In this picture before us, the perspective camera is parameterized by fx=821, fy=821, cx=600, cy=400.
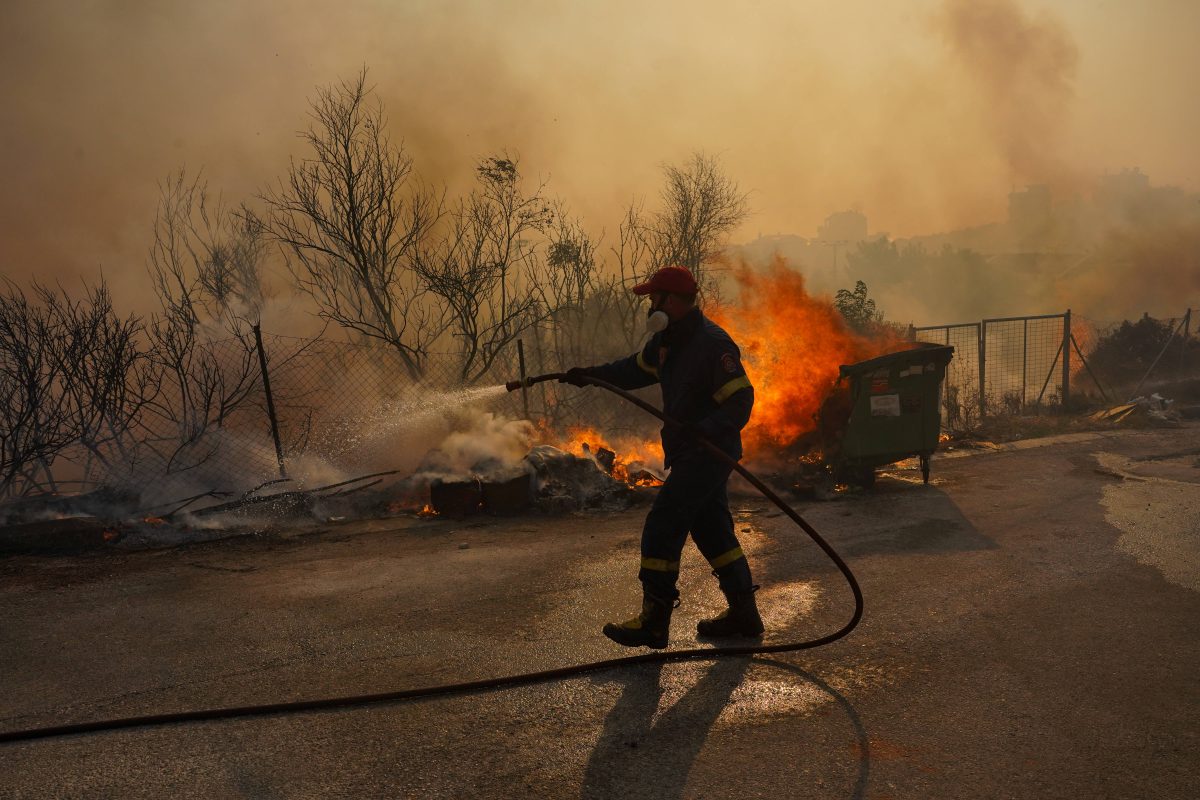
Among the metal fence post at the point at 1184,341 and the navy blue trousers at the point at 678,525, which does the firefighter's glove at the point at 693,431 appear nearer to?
the navy blue trousers at the point at 678,525

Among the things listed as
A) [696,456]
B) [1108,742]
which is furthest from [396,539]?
[1108,742]

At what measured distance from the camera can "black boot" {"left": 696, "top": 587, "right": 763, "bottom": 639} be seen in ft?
13.8

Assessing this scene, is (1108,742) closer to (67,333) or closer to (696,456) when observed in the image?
(696,456)

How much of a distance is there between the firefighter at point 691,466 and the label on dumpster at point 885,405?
4248 mm

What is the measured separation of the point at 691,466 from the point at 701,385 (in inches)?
16.6

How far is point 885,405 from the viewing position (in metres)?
8.09

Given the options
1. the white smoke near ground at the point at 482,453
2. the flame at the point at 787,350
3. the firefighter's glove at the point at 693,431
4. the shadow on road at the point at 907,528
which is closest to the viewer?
the firefighter's glove at the point at 693,431

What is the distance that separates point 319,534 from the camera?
A: 7.13 meters

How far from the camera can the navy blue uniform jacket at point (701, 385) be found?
4.10m

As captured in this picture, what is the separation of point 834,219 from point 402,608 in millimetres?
140324

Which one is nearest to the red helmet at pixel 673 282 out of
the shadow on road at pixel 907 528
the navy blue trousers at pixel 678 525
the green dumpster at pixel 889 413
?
the navy blue trousers at pixel 678 525

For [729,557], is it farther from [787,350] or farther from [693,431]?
[787,350]

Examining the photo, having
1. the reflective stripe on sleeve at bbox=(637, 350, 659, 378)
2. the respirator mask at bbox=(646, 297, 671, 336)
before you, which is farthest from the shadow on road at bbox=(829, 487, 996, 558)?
Answer: the respirator mask at bbox=(646, 297, 671, 336)

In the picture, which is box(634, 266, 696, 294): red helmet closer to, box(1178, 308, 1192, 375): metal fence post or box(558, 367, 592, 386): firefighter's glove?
box(558, 367, 592, 386): firefighter's glove
